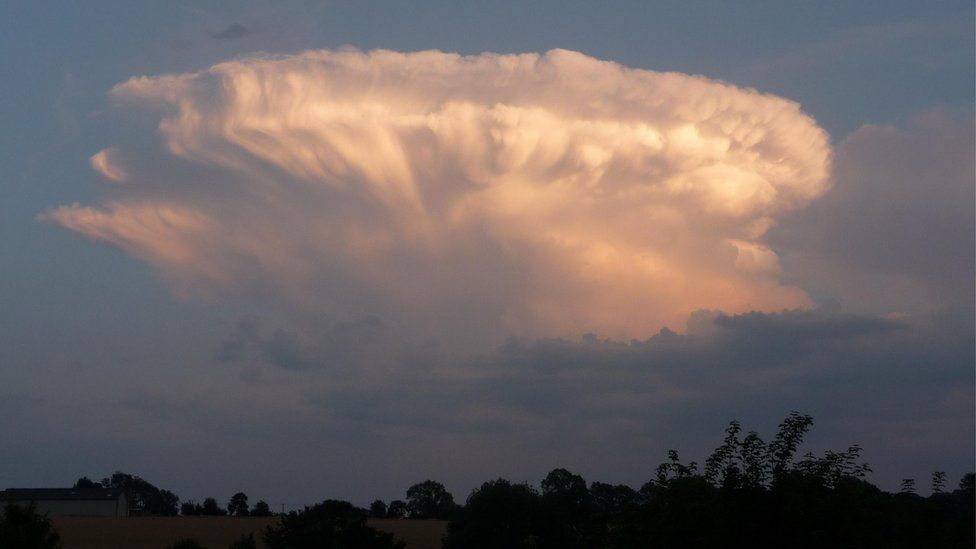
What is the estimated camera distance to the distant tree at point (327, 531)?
7038cm

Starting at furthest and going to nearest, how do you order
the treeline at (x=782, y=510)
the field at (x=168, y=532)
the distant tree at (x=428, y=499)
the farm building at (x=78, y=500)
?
Result: the distant tree at (x=428, y=499) → the farm building at (x=78, y=500) → the field at (x=168, y=532) → the treeline at (x=782, y=510)

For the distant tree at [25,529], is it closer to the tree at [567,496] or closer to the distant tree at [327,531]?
the distant tree at [327,531]

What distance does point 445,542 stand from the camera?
88.1m

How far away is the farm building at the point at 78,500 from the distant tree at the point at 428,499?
168ft

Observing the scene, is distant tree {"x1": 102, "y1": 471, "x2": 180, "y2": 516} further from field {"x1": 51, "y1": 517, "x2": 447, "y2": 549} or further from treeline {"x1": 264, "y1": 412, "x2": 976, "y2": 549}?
treeline {"x1": 264, "y1": 412, "x2": 976, "y2": 549}

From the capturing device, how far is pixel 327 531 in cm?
7088

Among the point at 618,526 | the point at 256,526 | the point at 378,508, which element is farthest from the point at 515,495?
the point at 378,508

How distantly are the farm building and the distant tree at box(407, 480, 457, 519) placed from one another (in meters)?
51.2

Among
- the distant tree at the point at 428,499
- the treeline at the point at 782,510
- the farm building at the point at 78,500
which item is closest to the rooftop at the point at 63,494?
the farm building at the point at 78,500

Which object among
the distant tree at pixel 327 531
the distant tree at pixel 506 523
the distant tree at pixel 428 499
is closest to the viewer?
the distant tree at pixel 327 531

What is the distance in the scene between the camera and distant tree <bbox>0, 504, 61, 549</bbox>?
1890 inches

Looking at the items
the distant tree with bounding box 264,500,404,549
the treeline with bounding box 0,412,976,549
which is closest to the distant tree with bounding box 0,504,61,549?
the distant tree with bounding box 264,500,404,549

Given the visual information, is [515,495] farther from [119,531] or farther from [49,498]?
[49,498]

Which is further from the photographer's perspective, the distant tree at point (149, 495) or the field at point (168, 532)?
the distant tree at point (149, 495)
